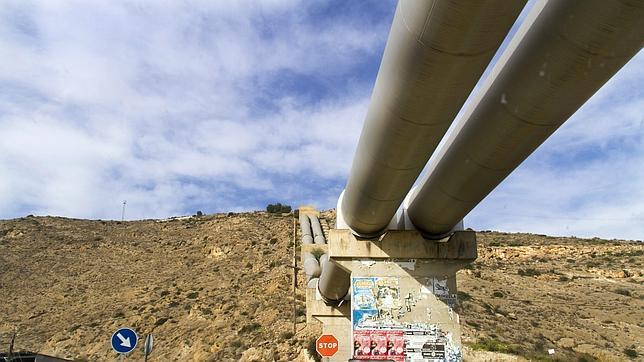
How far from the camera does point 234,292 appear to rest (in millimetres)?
47031

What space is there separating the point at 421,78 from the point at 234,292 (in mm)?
43473

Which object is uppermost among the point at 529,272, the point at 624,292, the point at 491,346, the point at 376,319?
the point at 529,272

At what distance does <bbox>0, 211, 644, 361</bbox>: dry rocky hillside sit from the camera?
3481 cm

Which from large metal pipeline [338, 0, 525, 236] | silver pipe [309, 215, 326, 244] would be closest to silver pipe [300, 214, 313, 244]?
silver pipe [309, 215, 326, 244]

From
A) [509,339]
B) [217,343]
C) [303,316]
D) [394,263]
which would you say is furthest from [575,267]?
[394,263]

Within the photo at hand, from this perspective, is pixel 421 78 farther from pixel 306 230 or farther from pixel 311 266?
pixel 306 230

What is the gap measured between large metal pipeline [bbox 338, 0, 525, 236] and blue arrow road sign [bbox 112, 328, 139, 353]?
21.8 ft

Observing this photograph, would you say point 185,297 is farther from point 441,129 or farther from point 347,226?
point 441,129

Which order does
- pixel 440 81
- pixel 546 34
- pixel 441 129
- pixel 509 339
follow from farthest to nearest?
pixel 509 339, pixel 441 129, pixel 440 81, pixel 546 34

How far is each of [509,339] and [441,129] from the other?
30345mm

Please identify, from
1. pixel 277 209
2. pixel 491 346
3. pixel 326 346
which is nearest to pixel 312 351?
pixel 491 346

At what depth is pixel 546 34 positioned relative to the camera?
229 inches

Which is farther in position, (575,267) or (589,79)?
(575,267)

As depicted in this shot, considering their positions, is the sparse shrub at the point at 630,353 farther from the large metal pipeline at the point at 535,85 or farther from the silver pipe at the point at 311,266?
the large metal pipeline at the point at 535,85
